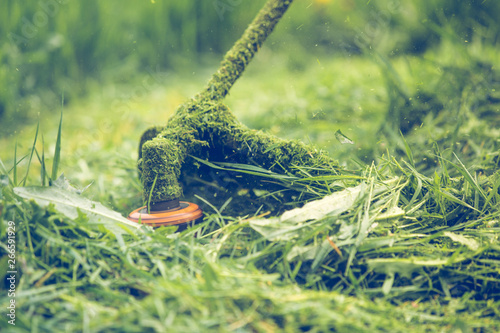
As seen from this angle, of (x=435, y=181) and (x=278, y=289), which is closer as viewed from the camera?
(x=278, y=289)

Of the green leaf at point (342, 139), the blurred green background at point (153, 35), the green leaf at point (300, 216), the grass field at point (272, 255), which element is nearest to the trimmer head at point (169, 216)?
the grass field at point (272, 255)

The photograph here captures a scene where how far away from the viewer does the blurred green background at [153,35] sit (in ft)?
12.1

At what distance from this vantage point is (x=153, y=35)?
501cm

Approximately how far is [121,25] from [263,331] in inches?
177

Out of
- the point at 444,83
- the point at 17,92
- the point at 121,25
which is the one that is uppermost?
the point at 121,25

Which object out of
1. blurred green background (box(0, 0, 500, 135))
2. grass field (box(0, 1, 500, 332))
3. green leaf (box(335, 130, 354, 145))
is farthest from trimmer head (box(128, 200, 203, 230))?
blurred green background (box(0, 0, 500, 135))

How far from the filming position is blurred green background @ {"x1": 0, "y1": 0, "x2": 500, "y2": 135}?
145 inches

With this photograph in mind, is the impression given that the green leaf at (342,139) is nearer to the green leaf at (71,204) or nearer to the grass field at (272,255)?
the grass field at (272,255)

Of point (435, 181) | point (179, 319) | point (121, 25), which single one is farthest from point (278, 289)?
point (121, 25)

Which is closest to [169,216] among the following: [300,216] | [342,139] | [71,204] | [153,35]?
[71,204]

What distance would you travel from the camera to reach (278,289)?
3.97 feet

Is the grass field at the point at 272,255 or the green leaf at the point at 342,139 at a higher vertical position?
the green leaf at the point at 342,139

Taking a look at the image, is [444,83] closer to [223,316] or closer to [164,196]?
[164,196]

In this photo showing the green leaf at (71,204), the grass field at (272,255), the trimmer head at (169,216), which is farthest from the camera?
the trimmer head at (169,216)
